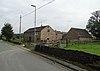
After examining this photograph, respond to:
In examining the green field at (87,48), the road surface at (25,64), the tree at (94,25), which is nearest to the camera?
the road surface at (25,64)

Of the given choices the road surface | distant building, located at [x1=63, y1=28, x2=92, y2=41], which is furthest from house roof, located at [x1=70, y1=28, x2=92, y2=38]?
the road surface

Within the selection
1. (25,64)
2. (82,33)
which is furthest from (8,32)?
(25,64)

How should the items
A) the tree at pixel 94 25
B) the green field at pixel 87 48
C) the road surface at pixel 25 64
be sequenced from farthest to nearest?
the tree at pixel 94 25 → the green field at pixel 87 48 → the road surface at pixel 25 64

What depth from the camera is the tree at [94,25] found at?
7923cm

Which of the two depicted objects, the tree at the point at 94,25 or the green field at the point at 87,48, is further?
the tree at the point at 94,25

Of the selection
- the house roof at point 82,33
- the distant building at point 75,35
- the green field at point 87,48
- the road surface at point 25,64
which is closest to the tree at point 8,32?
the distant building at point 75,35

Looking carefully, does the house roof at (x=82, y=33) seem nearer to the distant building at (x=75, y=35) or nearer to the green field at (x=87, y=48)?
the distant building at (x=75, y=35)

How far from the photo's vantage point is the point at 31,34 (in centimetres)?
9150

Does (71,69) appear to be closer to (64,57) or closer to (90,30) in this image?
(64,57)

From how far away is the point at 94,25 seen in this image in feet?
266

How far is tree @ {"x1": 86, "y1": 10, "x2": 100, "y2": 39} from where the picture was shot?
79.2 m

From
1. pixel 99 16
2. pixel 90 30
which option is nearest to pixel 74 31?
pixel 90 30

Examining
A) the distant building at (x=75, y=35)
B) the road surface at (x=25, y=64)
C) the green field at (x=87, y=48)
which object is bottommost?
the road surface at (x=25, y=64)

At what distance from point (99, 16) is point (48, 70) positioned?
76.1 metres
